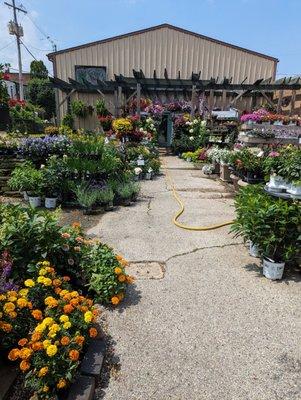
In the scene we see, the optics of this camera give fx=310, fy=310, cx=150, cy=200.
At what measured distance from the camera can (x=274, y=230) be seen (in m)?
3.39

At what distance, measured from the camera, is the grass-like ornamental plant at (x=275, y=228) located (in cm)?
336

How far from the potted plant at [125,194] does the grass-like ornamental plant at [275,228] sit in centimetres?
307

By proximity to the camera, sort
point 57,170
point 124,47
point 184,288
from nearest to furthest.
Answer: point 184,288
point 57,170
point 124,47

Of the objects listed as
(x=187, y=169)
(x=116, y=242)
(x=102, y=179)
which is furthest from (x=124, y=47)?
(x=116, y=242)

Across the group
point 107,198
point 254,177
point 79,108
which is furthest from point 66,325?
point 79,108

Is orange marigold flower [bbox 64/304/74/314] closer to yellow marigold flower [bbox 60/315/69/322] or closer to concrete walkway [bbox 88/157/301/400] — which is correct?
yellow marigold flower [bbox 60/315/69/322]

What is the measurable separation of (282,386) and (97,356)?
1326mm

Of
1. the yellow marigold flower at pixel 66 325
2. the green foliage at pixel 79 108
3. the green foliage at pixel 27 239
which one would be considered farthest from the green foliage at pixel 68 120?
the yellow marigold flower at pixel 66 325

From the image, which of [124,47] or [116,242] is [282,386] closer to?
[116,242]

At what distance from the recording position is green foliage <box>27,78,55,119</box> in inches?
1065

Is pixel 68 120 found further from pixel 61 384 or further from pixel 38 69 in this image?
pixel 38 69

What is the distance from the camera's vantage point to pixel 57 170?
238 inches

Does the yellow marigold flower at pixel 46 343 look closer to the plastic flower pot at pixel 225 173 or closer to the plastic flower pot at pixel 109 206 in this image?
the plastic flower pot at pixel 109 206

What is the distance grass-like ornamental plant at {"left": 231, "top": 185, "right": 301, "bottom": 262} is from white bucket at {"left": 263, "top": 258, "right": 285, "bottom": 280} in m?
0.08
